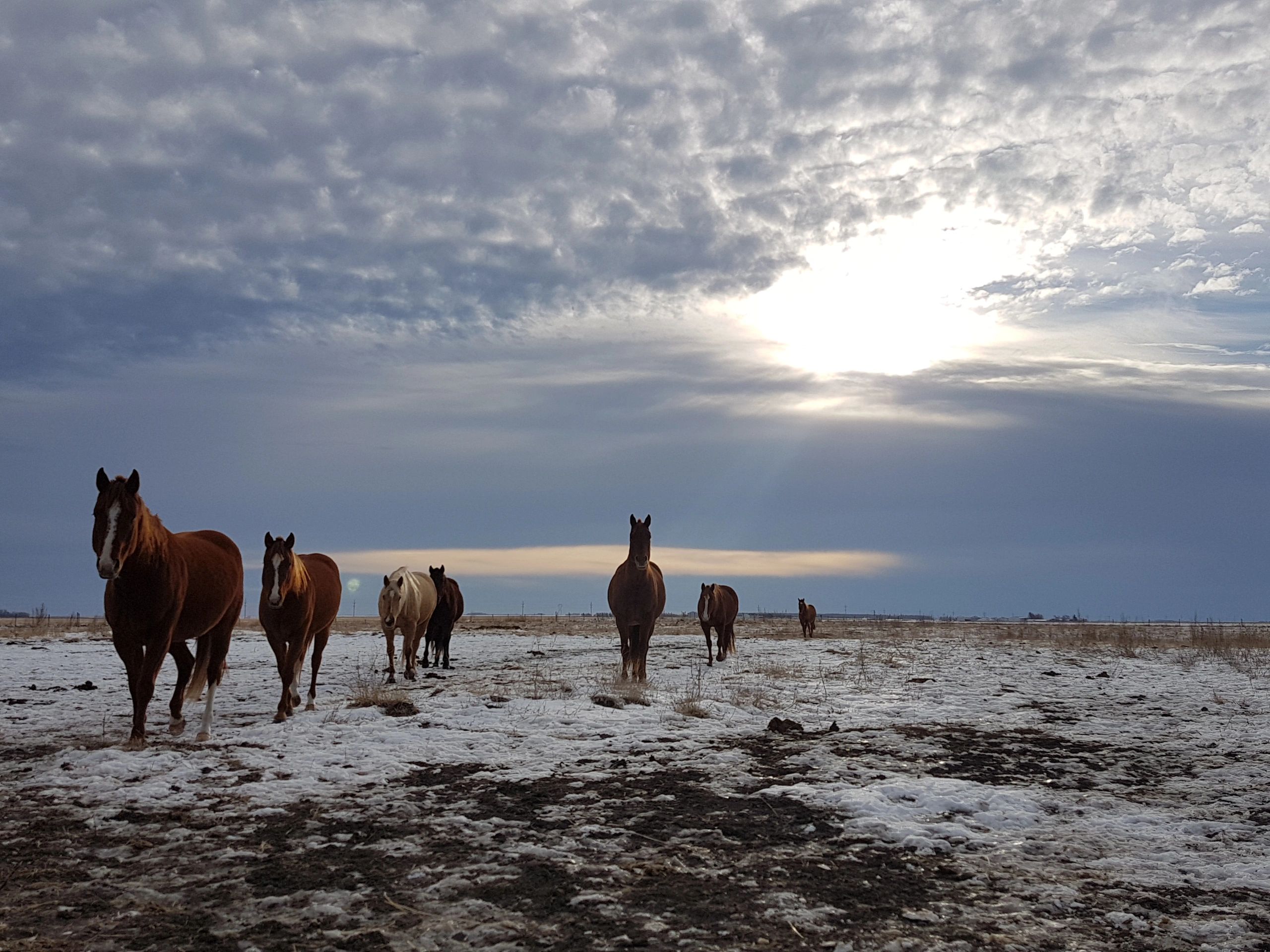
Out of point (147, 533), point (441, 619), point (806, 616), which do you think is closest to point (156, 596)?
point (147, 533)

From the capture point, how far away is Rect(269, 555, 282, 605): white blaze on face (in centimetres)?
1011

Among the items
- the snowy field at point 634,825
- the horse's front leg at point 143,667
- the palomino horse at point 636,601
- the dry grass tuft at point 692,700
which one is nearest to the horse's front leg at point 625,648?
the palomino horse at point 636,601

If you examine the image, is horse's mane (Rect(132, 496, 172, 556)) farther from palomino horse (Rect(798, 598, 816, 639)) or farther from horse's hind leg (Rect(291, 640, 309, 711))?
palomino horse (Rect(798, 598, 816, 639))

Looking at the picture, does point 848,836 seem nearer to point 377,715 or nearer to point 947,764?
point 947,764

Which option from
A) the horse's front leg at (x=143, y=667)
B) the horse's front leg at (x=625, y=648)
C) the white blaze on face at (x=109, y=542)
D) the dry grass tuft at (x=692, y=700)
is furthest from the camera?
the horse's front leg at (x=625, y=648)

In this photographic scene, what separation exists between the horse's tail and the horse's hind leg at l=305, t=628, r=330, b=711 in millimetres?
1401

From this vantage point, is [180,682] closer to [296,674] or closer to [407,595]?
[296,674]

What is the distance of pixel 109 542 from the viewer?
26.0 feet

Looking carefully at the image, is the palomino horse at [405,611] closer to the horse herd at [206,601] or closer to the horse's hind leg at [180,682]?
the horse herd at [206,601]

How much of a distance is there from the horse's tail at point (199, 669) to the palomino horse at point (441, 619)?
7.18 m

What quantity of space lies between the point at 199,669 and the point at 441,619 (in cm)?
819

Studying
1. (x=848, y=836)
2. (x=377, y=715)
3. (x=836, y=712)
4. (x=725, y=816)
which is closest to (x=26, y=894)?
(x=725, y=816)

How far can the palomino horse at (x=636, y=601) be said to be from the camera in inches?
592

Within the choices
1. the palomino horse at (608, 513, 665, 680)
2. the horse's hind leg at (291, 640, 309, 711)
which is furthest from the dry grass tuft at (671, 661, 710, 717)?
the horse's hind leg at (291, 640, 309, 711)
